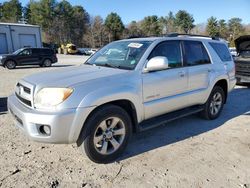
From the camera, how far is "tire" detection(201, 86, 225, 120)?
5.78 meters

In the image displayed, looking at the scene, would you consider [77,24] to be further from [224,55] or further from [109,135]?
[109,135]

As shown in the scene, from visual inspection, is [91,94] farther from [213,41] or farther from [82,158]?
[213,41]

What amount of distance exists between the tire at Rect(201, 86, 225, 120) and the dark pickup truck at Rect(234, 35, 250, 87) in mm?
4579

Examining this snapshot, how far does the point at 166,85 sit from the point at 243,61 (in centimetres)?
702

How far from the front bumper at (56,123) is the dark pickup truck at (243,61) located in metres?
8.30

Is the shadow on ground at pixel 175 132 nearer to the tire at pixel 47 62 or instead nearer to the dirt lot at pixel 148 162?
the dirt lot at pixel 148 162

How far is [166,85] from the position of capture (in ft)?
14.9

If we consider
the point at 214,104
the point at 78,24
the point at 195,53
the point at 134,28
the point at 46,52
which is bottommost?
the point at 214,104

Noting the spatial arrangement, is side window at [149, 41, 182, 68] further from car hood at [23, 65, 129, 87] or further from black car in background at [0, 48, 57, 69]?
black car in background at [0, 48, 57, 69]

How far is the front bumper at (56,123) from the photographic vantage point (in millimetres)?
3371

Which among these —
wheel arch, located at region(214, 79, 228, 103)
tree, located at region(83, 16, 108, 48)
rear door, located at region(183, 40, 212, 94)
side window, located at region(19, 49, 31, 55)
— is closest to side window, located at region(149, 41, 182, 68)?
rear door, located at region(183, 40, 212, 94)

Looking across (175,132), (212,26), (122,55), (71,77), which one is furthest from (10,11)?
(71,77)

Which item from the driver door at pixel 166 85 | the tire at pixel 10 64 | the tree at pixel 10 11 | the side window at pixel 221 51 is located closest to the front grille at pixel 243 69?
the side window at pixel 221 51

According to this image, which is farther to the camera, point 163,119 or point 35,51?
point 35,51
